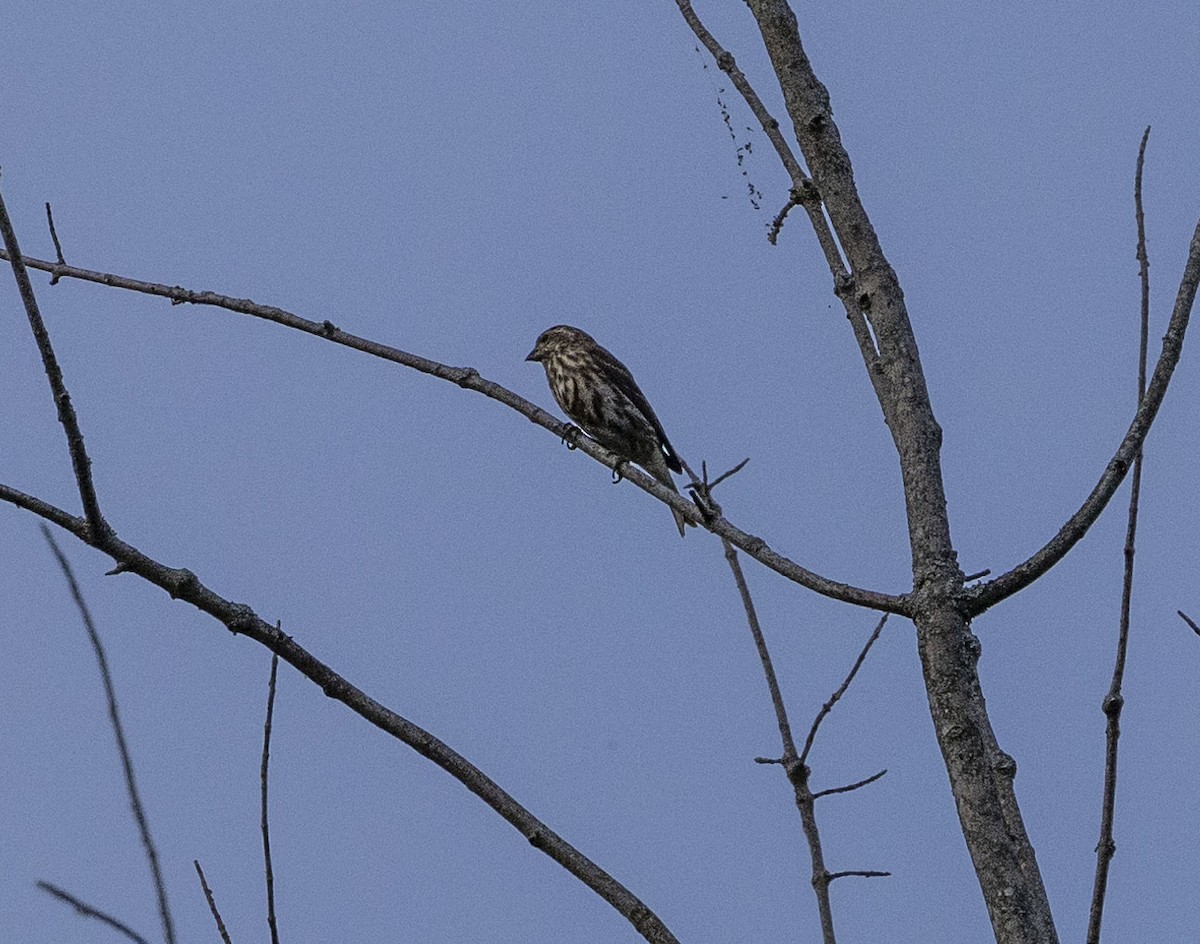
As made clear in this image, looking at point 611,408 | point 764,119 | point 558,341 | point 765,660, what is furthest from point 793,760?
point 558,341

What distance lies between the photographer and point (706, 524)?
2.94m

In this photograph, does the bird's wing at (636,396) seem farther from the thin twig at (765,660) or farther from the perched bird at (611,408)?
the thin twig at (765,660)

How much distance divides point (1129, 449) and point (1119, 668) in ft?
1.06

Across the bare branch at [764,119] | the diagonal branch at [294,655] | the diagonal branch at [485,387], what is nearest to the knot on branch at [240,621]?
the diagonal branch at [294,655]

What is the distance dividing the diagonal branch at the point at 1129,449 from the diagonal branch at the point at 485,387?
0.66 ft

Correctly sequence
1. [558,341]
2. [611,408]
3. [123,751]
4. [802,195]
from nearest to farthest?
[123,751] → [802,195] → [611,408] → [558,341]

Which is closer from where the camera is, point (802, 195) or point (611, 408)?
point (802, 195)

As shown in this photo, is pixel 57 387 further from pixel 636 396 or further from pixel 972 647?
pixel 636 396

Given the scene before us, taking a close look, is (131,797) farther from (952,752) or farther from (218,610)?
(952,752)

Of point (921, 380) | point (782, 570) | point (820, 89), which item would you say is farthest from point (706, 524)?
point (820, 89)

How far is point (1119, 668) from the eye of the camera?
2.45 metres

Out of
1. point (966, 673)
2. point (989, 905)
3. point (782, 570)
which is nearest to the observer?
point (989, 905)

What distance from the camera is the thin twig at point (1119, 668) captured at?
220cm

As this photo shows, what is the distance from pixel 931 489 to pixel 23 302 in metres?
1.37
